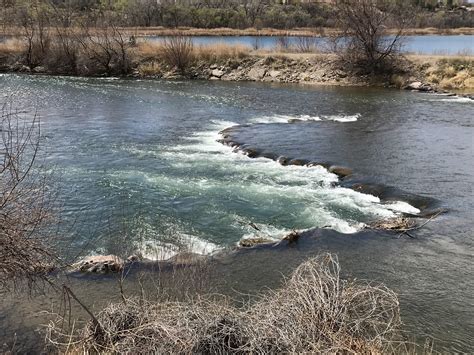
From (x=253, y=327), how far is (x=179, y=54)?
3935 cm

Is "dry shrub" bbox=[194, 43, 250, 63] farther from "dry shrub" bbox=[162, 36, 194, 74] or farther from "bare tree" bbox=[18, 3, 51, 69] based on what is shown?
"bare tree" bbox=[18, 3, 51, 69]

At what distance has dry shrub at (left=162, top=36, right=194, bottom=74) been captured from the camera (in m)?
42.8

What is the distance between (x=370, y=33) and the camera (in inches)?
1492

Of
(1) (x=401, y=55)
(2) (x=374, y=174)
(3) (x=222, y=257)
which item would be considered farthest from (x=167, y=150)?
(1) (x=401, y=55)

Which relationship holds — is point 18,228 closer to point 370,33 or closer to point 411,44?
point 370,33

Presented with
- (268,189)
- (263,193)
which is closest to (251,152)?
(268,189)

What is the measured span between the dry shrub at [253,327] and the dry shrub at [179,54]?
37886mm

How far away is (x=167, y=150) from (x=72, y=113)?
9751mm

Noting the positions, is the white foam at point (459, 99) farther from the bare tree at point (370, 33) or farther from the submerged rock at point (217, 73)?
the submerged rock at point (217, 73)

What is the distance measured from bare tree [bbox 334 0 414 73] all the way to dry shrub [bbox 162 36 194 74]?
45.2 feet

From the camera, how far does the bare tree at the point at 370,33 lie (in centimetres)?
3775

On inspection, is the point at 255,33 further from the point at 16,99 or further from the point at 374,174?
the point at 374,174

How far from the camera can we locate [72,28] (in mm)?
45094

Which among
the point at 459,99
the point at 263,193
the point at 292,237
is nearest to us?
the point at 292,237
